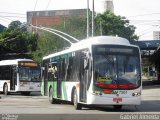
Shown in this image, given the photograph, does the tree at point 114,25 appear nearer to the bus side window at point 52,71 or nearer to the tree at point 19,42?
the tree at point 19,42

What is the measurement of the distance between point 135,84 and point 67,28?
1624 inches

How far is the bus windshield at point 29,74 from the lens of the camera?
125 ft

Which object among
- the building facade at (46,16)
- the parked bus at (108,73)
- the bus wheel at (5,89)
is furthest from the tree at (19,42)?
the parked bus at (108,73)

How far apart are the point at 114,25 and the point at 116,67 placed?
172 ft

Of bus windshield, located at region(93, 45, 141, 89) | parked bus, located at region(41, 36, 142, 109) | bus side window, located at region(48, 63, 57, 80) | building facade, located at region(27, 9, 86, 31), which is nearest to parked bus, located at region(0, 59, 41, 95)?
bus side window, located at region(48, 63, 57, 80)

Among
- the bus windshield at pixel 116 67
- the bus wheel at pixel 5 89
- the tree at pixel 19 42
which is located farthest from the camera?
the tree at pixel 19 42

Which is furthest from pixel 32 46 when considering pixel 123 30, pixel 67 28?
pixel 67 28

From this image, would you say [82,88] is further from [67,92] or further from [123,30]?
[123,30]

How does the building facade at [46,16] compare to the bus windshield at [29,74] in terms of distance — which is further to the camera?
the building facade at [46,16]

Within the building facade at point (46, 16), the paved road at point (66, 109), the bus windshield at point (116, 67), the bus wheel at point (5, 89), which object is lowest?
the paved road at point (66, 109)

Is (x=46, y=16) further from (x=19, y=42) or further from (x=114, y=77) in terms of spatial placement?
(x=114, y=77)

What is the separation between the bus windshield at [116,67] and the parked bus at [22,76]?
61.3 feet

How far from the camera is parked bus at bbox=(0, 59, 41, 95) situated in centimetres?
3816

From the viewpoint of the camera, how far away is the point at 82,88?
2081 cm
